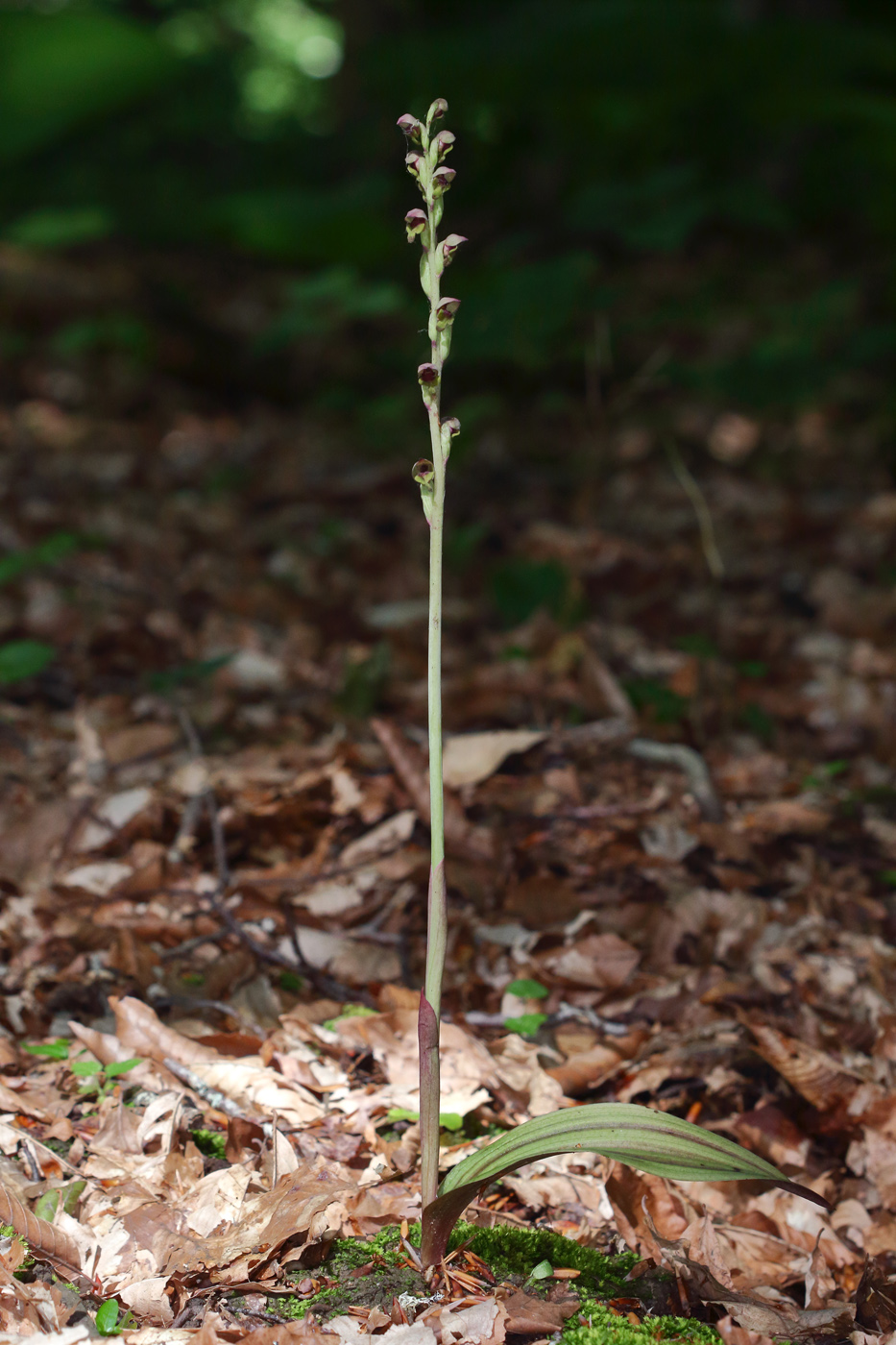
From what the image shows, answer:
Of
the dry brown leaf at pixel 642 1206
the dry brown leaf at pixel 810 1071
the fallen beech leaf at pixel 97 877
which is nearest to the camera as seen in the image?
the dry brown leaf at pixel 642 1206

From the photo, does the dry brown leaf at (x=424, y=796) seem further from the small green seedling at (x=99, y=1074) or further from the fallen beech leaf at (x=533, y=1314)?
the fallen beech leaf at (x=533, y=1314)

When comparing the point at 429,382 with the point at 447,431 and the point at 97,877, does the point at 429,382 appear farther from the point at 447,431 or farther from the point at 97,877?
the point at 97,877

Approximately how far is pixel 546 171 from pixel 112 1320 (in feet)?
21.3

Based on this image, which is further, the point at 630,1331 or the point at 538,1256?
the point at 538,1256

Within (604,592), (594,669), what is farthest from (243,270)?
(594,669)

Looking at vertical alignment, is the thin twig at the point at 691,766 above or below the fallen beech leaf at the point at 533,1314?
above

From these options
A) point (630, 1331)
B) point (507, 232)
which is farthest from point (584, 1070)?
point (507, 232)

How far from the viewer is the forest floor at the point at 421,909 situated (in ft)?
4.01

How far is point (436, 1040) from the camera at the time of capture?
1092 mm

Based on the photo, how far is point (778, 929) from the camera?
77.0 inches

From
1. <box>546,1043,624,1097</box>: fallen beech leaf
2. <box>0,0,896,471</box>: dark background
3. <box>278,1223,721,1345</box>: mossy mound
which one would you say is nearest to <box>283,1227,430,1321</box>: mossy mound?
<box>278,1223,721,1345</box>: mossy mound

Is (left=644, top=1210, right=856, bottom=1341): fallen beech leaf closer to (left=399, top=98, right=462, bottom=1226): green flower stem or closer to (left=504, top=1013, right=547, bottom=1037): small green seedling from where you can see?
(left=399, top=98, right=462, bottom=1226): green flower stem

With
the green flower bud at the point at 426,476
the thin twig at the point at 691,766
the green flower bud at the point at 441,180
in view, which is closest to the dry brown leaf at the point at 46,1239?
the green flower bud at the point at 426,476

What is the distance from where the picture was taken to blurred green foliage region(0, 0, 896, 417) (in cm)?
471
